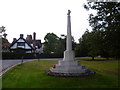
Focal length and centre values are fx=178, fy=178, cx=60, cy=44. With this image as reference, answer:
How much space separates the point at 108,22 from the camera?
55.5 feet

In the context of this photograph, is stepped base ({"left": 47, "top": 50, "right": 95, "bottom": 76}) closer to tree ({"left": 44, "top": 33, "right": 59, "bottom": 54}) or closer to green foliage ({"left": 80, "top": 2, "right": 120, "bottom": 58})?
green foliage ({"left": 80, "top": 2, "right": 120, "bottom": 58})

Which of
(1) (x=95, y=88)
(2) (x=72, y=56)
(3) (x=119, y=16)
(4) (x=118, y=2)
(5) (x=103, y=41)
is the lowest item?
(1) (x=95, y=88)

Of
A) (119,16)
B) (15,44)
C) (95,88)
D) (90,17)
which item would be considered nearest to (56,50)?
(15,44)

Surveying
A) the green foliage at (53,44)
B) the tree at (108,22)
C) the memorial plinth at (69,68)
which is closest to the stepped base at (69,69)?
the memorial plinth at (69,68)

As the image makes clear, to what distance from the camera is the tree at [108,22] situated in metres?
16.0

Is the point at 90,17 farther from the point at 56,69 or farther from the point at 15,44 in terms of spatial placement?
the point at 15,44

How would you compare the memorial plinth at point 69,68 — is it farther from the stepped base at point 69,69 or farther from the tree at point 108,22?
the tree at point 108,22

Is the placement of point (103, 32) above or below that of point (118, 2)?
below

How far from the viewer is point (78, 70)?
14.1 m

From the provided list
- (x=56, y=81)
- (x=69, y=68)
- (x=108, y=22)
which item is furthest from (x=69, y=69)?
(x=108, y=22)

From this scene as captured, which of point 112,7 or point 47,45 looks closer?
point 112,7

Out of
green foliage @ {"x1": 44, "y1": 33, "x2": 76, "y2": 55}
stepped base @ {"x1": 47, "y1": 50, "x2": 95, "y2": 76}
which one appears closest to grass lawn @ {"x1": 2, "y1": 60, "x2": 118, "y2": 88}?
stepped base @ {"x1": 47, "y1": 50, "x2": 95, "y2": 76}

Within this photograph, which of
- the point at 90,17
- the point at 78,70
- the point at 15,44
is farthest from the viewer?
the point at 15,44

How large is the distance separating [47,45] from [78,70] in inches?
1999
